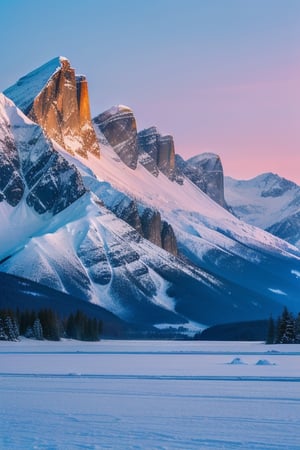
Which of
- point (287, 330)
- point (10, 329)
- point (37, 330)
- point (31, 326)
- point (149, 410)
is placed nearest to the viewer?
point (149, 410)

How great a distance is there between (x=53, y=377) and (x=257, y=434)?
30.0 metres

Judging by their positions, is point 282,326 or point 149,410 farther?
point 282,326

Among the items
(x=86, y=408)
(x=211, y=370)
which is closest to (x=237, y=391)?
(x=86, y=408)

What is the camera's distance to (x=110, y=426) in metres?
39.1

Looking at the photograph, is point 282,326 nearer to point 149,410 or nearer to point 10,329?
point 10,329

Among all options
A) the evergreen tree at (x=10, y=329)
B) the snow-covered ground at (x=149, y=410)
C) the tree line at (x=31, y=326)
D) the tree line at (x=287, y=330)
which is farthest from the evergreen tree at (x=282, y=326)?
the snow-covered ground at (x=149, y=410)

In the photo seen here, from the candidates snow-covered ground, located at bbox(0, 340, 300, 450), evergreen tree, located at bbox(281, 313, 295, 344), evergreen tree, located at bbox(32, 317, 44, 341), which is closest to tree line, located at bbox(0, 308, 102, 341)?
evergreen tree, located at bbox(32, 317, 44, 341)

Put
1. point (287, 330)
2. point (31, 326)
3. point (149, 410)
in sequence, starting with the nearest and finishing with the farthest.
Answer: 1. point (149, 410)
2. point (287, 330)
3. point (31, 326)

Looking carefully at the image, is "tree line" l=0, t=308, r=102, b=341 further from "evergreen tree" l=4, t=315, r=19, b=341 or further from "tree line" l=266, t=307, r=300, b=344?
"tree line" l=266, t=307, r=300, b=344

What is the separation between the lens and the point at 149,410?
44344 mm

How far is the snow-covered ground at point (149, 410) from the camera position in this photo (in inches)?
1393

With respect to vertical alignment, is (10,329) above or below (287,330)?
below

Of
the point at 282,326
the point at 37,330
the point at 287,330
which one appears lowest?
the point at 37,330

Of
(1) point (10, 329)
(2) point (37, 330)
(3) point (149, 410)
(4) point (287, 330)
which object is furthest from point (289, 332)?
(3) point (149, 410)
